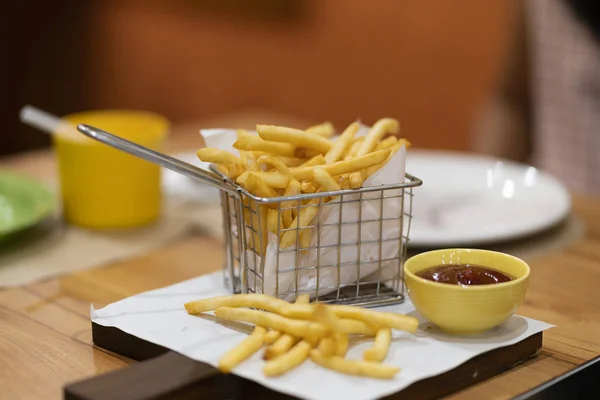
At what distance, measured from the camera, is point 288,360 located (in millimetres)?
934

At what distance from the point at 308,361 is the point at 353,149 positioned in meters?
0.34

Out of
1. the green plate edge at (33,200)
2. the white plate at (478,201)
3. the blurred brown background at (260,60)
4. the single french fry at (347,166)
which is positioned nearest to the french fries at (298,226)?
the single french fry at (347,166)

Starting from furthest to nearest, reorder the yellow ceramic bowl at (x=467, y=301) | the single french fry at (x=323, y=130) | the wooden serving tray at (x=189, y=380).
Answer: the single french fry at (x=323, y=130) < the yellow ceramic bowl at (x=467, y=301) < the wooden serving tray at (x=189, y=380)

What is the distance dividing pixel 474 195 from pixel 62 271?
876 mm

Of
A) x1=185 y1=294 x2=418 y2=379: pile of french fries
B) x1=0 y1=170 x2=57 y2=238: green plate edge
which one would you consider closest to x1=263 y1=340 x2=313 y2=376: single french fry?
x1=185 y1=294 x2=418 y2=379: pile of french fries

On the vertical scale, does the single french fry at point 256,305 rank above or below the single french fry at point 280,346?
above

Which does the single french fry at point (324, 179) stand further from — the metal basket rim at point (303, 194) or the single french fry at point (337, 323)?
the single french fry at point (337, 323)

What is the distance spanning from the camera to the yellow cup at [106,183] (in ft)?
5.49

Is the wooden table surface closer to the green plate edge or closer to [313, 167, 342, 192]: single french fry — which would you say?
the green plate edge

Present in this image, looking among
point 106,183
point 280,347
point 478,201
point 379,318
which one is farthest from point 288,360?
point 478,201

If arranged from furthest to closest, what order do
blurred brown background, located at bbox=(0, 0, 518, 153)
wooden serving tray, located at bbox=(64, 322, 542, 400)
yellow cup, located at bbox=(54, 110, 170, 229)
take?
blurred brown background, located at bbox=(0, 0, 518, 153), yellow cup, located at bbox=(54, 110, 170, 229), wooden serving tray, located at bbox=(64, 322, 542, 400)

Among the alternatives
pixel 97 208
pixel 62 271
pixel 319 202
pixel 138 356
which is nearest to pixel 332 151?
pixel 319 202

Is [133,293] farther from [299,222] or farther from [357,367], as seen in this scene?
[357,367]

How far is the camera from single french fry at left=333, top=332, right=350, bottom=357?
3.19ft
